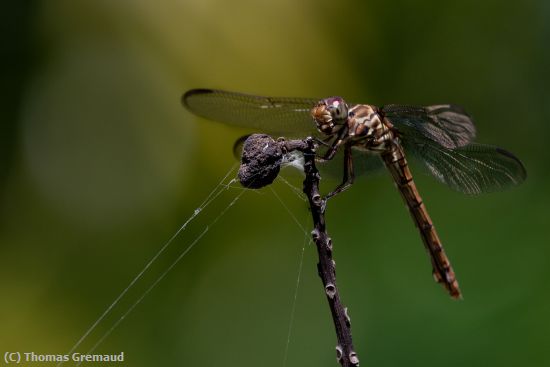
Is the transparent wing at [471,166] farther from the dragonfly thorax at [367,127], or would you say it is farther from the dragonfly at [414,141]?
the dragonfly thorax at [367,127]

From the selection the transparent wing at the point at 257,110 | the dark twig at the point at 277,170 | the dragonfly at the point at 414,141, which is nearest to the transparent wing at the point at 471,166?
the dragonfly at the point at 414,141

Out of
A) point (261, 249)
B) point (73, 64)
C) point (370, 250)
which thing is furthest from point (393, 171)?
point (73, 64)

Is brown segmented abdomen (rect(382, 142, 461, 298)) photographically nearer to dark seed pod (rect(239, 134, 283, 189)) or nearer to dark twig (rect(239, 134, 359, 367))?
dark twig (rect(239, 134, 359, 367))

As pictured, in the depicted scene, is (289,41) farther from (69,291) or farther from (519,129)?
(69,291)

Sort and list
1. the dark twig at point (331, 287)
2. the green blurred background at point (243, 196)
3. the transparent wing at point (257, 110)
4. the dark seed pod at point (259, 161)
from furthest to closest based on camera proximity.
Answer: the green blurred background at point (243, 196) → the transparent wing at point (257, 110) → the dark seed pod at point (259, 161) → the dark twig at point (331, 287)

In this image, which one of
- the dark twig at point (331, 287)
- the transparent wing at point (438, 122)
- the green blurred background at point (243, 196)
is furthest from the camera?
the green blurred background at point (243, 196)

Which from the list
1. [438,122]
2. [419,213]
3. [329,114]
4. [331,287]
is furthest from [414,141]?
[331,287]

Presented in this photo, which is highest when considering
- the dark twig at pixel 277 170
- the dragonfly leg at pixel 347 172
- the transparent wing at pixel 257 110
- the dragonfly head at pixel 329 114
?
the transparent wing at pixel 257 110

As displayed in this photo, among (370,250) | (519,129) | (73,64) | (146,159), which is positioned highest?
(73,64)
